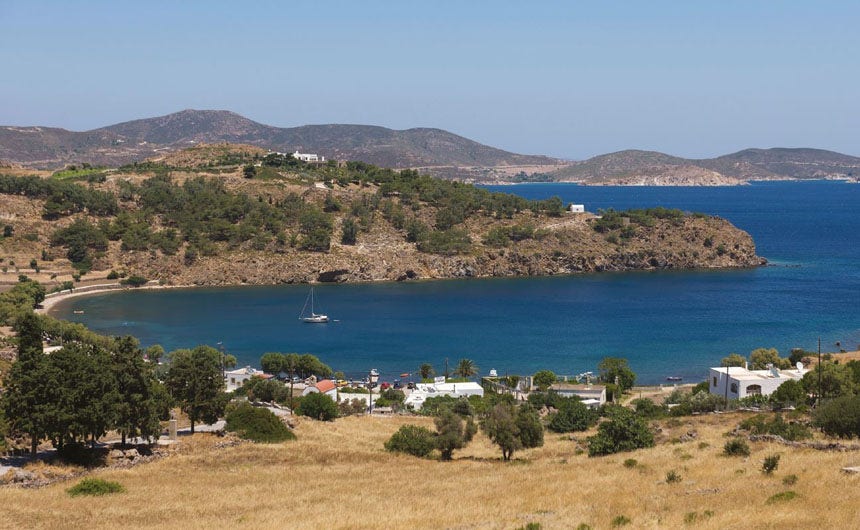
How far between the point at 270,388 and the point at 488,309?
155 feet

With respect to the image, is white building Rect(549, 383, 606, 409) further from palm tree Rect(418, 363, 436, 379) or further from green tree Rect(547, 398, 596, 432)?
palm tree Rect(418, 363, 436, 379)

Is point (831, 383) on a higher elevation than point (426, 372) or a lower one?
higher

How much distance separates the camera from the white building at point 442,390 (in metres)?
56.5

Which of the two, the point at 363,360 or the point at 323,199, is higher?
the point at 323,199

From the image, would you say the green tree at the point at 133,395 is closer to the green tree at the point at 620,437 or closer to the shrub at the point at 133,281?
the green tree at the point at 620,437

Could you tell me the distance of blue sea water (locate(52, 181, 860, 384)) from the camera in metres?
74.2

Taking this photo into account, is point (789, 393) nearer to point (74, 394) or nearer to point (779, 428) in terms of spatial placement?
point (779, 428)

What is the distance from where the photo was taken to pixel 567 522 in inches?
800

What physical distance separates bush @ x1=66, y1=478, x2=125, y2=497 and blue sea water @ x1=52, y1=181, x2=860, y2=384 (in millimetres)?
40795

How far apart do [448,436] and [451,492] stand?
9.86 metres

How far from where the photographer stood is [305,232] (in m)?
130

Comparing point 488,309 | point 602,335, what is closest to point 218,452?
point 602,335

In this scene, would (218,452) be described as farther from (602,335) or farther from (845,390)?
(602,335)

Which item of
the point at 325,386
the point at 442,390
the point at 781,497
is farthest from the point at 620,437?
the point at 325,386
